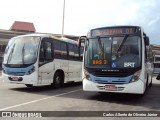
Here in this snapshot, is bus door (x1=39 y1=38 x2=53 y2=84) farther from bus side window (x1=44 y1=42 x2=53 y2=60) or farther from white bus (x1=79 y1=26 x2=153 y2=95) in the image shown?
white bus (x1=79 y1=26 x2=153 y2=95)

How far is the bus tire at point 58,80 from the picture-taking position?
15.3 metres

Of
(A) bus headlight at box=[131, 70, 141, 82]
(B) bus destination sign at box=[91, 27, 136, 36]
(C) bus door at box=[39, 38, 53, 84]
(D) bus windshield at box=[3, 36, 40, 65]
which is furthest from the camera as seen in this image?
(C) bus door at box=[39, 38, 53, 84]

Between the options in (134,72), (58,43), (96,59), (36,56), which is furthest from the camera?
(58,43)

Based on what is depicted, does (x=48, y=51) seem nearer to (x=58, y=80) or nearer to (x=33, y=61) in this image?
(x=33, y=61)

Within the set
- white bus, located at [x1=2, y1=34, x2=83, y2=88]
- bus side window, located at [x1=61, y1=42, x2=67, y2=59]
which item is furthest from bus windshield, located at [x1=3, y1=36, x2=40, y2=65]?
bus side window, located at [x1=61, y1=42, x2=67, y2=59]

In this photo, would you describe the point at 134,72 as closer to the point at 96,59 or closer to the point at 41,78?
the point at 96,59

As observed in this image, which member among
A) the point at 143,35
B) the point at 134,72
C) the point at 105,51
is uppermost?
the point at 143,35

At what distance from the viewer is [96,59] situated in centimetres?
1120

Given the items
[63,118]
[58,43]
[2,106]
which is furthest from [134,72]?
[58,43]

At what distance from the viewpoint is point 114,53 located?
1093 cm

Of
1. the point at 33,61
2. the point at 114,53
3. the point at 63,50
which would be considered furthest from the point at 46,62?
the point at 114,53

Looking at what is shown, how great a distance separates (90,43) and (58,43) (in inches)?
183

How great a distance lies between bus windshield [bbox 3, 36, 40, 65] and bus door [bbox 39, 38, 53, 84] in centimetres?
39

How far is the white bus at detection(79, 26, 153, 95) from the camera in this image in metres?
10.5
